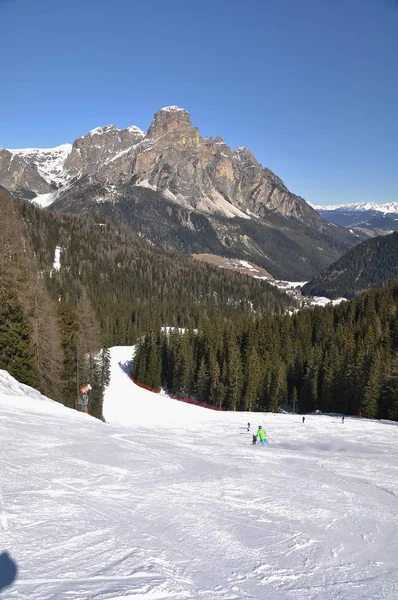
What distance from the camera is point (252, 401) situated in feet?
221

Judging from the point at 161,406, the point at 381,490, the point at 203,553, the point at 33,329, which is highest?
the point at 33,329

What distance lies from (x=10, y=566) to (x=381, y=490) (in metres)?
11.4

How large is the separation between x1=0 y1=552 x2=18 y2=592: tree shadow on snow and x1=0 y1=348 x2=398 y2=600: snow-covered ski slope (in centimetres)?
10

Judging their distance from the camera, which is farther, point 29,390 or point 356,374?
point 356,374

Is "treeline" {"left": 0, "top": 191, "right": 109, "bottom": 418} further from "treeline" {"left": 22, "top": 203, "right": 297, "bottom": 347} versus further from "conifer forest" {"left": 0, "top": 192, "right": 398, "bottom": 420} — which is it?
"treeline" {"left": 22, "top": 203, "right": 297, "bottom": 347}

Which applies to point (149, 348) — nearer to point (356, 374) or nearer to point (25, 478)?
point (356, 374)

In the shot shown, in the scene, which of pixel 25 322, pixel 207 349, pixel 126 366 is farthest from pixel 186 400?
pixel 25 322

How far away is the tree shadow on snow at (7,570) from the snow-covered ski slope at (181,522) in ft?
0.32

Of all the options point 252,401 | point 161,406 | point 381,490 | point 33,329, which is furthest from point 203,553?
point 252,401

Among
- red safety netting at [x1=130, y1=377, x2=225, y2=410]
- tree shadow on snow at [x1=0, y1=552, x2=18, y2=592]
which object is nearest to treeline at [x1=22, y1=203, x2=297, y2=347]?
red safety netting at [x1=130, y1=377, x2=225, y2=410]

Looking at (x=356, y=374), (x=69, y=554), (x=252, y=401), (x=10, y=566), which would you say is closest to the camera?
(x=10, y=566)

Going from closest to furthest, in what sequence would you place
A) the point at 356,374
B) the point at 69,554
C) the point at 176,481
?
the point at 69,554
the point at 176,481
the point at 356,374

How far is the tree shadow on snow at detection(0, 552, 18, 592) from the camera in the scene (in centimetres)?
534

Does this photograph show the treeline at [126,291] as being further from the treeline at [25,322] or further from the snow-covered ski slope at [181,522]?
the snow-covered ski slope at [181,522]
